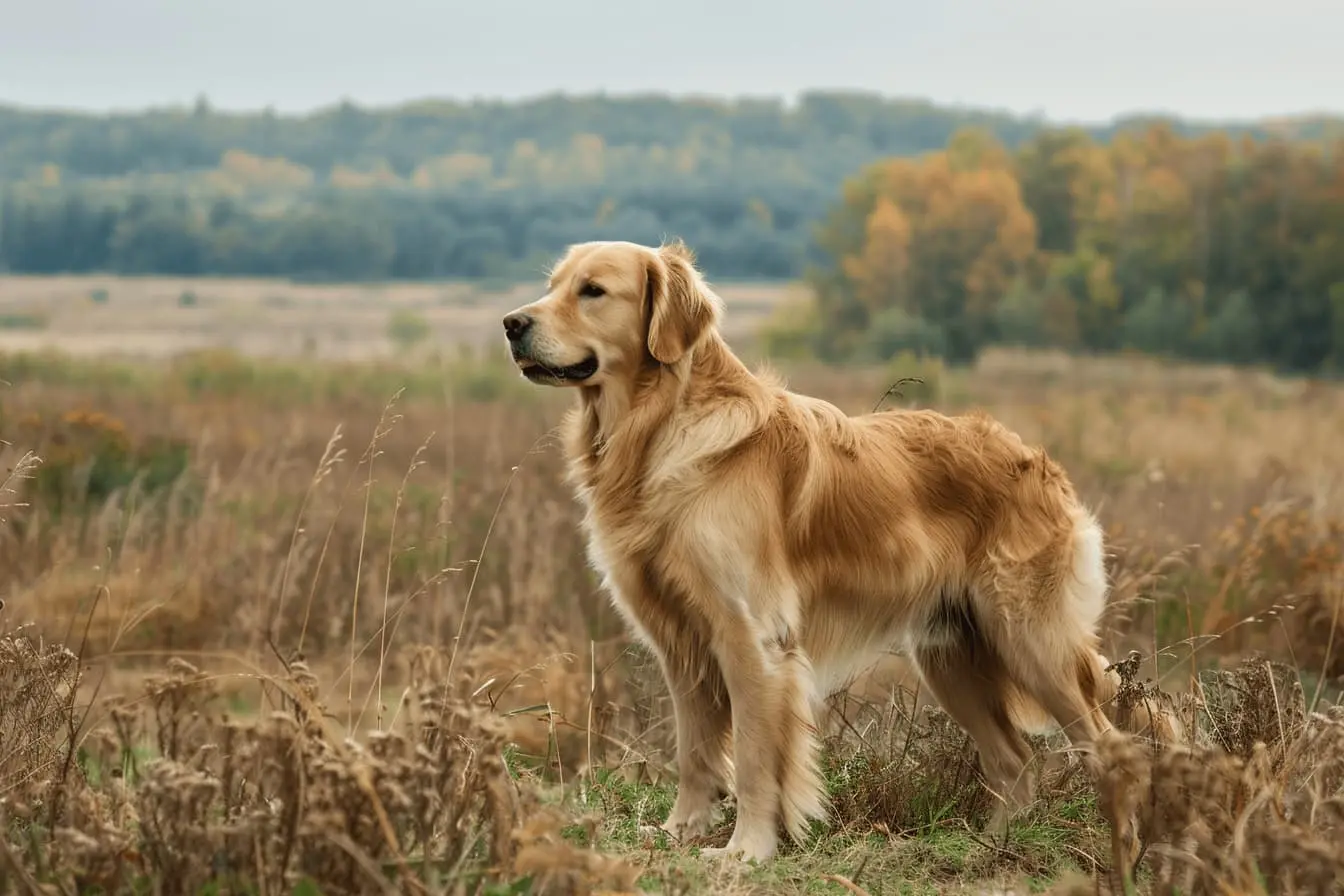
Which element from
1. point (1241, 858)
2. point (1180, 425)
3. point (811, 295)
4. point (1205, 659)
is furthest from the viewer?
point (811, 295)

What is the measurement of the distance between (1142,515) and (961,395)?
16.4 metres

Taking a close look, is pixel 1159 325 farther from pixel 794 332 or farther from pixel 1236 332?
pixel 794 332

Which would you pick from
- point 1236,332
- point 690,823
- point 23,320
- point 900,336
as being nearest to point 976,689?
point 690,823

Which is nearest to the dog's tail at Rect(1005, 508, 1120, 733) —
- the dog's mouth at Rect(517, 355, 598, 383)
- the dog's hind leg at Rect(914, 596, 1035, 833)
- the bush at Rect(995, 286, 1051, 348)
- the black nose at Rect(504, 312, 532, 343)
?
the dog's hind leg at Rect(914, 596, 1035, 833)

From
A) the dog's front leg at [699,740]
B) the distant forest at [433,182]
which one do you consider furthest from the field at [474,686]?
the distant forest at [433,182]

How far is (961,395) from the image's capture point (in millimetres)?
26594

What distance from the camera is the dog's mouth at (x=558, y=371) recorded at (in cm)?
413

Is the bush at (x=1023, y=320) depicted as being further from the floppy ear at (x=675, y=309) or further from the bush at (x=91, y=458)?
the floppy ear at (x=675, y=309)

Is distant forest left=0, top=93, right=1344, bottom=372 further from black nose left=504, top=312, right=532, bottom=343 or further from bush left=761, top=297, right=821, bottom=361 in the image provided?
black nose left=504, top=312, right=532, bottom=343

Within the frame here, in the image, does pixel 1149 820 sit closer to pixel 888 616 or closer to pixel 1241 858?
pixel 1241 858

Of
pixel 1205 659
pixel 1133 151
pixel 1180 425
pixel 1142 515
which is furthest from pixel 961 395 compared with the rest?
pixel 1133 151

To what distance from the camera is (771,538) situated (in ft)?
13.4

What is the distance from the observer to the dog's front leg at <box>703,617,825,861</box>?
400cm

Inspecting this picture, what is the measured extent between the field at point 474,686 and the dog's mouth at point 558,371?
0.34 meters
